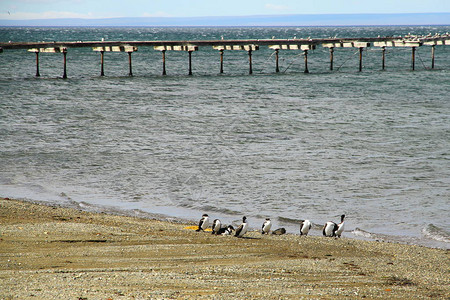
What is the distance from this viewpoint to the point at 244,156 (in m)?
19.0

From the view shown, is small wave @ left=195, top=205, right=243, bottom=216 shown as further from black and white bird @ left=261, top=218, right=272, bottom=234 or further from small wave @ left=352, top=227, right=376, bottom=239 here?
small wave @ left=352, top=227, right=376, bottom=239

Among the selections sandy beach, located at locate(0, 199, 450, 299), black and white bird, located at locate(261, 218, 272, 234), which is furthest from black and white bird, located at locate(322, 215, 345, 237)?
black and white bird, located at locate(261, 218, 272, 234)

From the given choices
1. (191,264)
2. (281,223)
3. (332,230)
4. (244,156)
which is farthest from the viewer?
(244,156)

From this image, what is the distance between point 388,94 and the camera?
38.4m

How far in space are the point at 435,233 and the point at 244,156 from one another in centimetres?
834

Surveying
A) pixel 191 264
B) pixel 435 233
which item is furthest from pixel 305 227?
pixel 191 264

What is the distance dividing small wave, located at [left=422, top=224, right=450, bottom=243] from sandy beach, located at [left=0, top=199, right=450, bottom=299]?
45.7 inches

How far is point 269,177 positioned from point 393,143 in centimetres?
713

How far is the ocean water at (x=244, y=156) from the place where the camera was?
13211mm

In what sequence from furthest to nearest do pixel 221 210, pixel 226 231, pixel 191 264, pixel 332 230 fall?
pixel 221 210, pixel 332 230, pixel 226 231, pixel 191 264

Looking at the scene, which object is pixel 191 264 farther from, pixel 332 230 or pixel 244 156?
pixel 244 156

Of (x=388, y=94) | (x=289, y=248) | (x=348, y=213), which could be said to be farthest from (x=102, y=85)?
(x=289, y=248)

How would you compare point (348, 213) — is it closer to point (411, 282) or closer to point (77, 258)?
point (411, 282)

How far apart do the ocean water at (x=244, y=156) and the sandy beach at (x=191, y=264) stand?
181cm
